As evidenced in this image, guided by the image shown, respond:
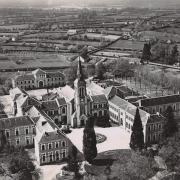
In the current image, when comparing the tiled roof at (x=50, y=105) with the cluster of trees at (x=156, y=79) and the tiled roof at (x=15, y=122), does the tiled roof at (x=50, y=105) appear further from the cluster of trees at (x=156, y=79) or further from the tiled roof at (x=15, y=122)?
the cluster of trees at (x=156, y=79)

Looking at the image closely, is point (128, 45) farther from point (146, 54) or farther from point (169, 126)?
point (169, 126)

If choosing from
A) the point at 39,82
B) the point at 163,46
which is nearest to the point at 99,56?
the point at 163,46

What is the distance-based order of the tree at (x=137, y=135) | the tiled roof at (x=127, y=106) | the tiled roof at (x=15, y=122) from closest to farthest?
the tree at (x=137, y=135), the tiled roof at (x=15, y=122), the tiled roof at (x=127, y=106)

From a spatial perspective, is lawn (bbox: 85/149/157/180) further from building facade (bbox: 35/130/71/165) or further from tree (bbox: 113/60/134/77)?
tree (bbox: 113/60/134/77)

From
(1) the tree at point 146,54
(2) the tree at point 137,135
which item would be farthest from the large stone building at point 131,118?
(1) the tree at point 146,54

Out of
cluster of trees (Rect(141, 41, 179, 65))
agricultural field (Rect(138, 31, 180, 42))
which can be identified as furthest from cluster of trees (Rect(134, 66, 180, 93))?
agricultural field (Rect(138, 31, 180, 42))

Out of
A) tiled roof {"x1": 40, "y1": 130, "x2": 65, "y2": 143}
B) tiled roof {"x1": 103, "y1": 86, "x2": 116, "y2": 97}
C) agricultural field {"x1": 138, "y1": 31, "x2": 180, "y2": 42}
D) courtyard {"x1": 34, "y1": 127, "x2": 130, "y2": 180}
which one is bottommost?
courtyard {"x1": 34, "y1": 127, "x2": 130, "y2": 180}
